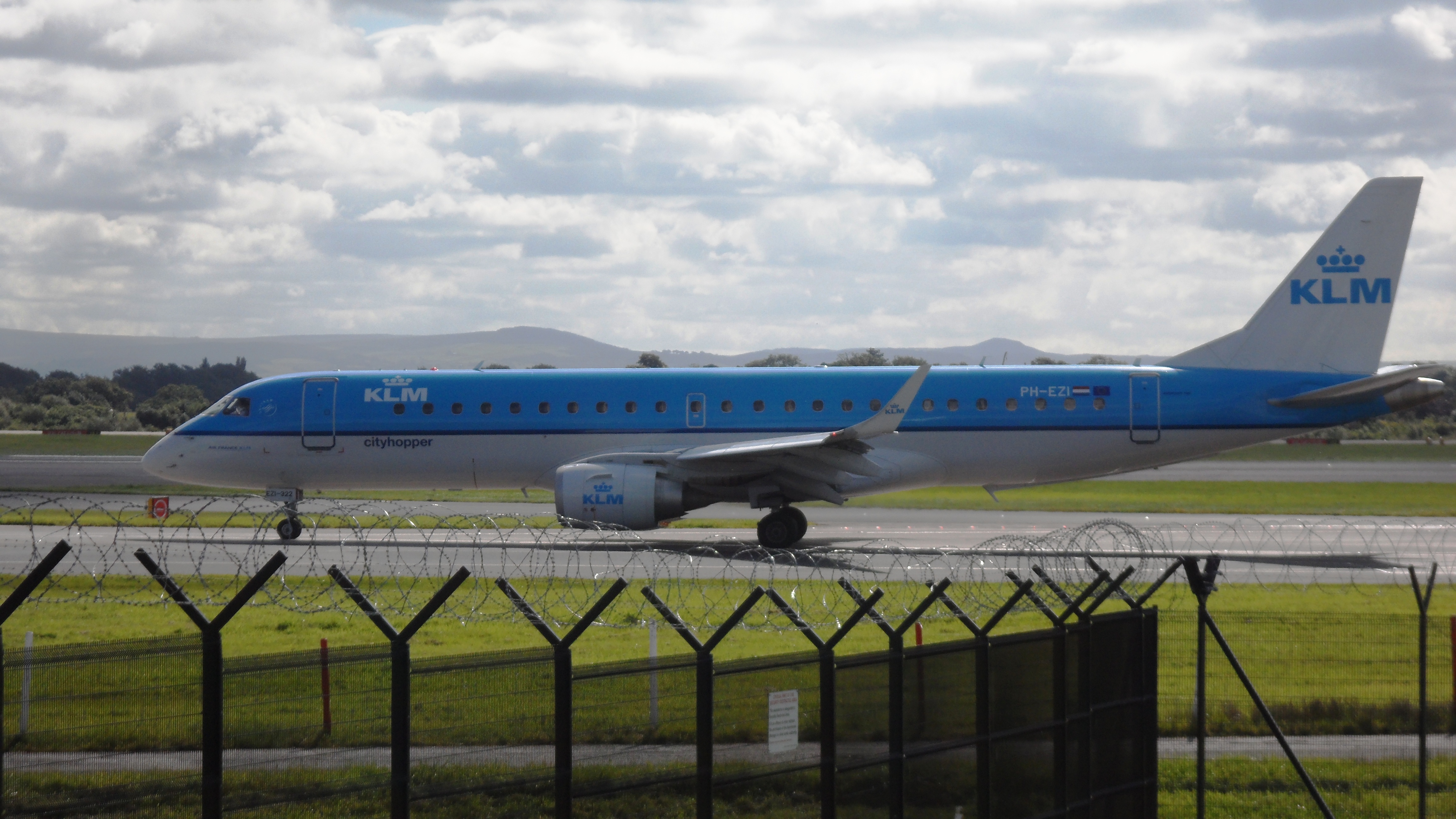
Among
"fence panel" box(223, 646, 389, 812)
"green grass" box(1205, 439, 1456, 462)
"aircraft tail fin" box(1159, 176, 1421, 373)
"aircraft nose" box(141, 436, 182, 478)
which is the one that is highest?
"aircraft tail fin" box(1159, 176, 1421, 373)

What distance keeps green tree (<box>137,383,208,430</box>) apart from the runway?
20.2m

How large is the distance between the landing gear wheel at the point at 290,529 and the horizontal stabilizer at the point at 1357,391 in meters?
20.3

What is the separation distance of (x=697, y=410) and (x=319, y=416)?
27.4 ft

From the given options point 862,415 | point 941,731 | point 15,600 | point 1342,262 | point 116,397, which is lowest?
point 941,731

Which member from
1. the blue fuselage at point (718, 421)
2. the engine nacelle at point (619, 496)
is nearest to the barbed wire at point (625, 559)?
the engine nacelle at point (619, 496)

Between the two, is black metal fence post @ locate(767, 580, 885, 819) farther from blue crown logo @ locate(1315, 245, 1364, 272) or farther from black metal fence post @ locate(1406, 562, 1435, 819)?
blue crown logo @ locate(1315, 245, 1364, 272)

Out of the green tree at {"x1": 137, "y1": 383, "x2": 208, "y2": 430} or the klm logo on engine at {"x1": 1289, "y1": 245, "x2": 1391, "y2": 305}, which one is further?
the green tree at {"x1": 137, "y1": 383, "x2": 208, "y2": 430}

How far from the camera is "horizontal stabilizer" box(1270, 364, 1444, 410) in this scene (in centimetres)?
2508

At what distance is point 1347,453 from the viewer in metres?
66.1

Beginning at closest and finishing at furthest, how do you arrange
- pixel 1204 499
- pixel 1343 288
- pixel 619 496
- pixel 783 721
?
pixel 783 721 → pixel 619 496 → pixel 1343 288 → pixel 1204 499

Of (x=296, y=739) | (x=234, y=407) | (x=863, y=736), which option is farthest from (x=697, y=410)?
(x=296, y=739)

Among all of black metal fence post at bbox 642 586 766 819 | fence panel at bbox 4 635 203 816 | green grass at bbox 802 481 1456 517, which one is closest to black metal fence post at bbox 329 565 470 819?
fence panel at bbox 4 635 203 816

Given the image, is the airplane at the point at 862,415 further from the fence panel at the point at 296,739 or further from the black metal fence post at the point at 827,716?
the fence panel at the point at 296,739

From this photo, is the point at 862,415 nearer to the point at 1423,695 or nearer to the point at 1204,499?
the point at 1423,695
